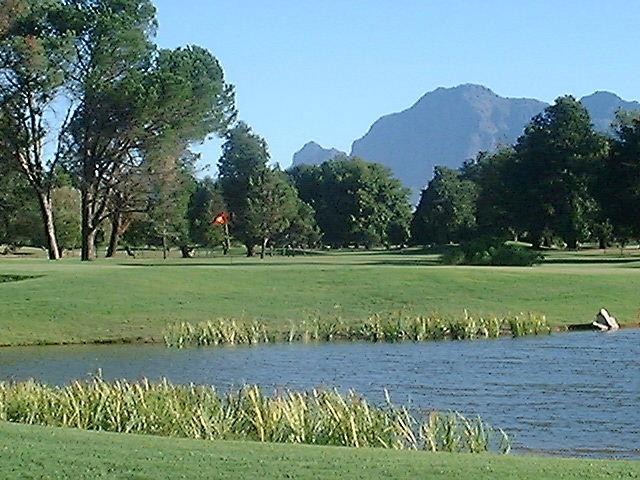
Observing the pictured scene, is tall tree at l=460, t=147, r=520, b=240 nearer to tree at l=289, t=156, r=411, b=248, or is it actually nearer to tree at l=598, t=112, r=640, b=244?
tree at l=598, t=112, r=640, b=244

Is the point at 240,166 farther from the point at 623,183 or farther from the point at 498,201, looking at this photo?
the point at 623,183

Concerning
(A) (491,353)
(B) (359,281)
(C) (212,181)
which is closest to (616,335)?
(A) (491,353)

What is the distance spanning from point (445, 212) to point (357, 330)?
308 ft

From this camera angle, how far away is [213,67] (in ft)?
246

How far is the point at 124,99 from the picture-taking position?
209ft

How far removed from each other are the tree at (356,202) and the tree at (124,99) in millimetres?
61863

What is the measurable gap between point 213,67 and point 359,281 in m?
38.0

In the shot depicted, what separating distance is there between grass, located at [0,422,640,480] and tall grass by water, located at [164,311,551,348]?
774 inches

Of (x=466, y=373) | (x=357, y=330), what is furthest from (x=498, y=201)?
(x=466, y=373)

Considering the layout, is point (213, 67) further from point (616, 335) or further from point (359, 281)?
point (616, 335)

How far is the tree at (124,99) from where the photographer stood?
6395 cm

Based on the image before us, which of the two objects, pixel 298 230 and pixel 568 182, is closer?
pixel 568 182

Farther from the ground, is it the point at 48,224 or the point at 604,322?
the point at 48,224

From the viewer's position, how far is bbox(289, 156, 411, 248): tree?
131875 mm
